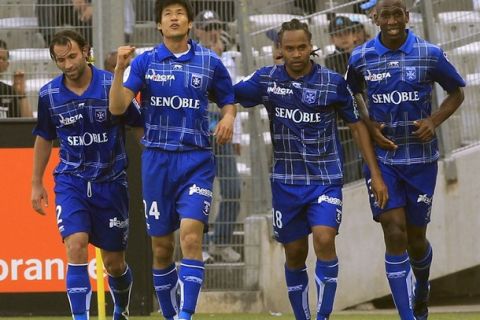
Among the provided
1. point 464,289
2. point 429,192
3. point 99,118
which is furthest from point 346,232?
point 99,118

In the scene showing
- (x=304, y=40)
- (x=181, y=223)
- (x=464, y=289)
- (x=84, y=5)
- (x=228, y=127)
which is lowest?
(x=464, y=289)

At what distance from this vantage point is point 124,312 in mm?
10398

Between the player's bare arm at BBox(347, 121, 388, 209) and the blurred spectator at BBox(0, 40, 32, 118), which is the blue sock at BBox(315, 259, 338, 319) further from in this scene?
the blurred spectator at BBox(0, 40, 32, 118)

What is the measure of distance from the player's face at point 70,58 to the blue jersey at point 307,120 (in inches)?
53.4

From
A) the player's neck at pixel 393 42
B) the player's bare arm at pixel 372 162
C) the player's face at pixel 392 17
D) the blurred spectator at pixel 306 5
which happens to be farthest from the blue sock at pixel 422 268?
the blurred spectator at pixel 306 5

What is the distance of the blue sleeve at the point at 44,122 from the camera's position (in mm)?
9773

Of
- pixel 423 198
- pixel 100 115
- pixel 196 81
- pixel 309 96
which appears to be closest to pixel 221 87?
pixel 196 81

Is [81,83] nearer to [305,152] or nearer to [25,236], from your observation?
[305,152]

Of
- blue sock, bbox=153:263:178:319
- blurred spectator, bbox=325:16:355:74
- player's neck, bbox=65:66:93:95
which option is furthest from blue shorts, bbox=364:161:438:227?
blurred spectator, bbox=325:16:355:74

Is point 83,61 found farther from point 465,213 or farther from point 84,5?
point 465,213

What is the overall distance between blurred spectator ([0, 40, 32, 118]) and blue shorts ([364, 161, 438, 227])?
4.23 metres

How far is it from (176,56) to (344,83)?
1.26m

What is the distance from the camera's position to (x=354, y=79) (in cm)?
1003

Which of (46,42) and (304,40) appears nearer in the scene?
(304,40)
